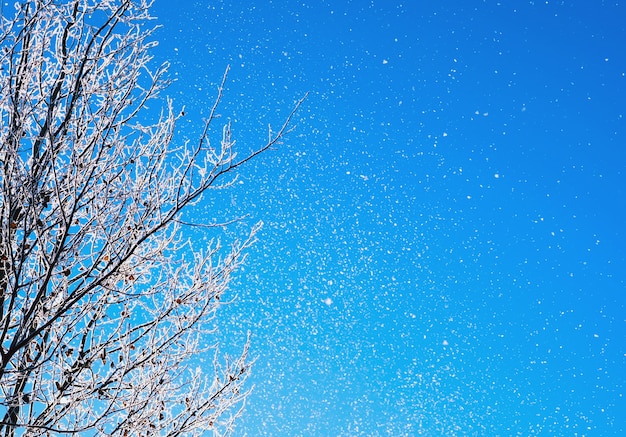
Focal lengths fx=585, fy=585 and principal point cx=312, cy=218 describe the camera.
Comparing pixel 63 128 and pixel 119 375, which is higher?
pixel 63 128

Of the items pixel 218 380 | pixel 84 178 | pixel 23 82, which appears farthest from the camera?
pixel 218 380

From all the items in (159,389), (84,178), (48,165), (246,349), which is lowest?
(159,389)

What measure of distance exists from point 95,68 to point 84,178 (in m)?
1.01

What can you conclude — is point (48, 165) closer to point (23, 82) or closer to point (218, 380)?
point (23, 82)

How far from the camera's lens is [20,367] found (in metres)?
3.91

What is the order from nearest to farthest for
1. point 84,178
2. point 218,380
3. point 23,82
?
point 84,178
point 23,82
point 218,380

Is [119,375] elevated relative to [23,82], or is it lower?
lower

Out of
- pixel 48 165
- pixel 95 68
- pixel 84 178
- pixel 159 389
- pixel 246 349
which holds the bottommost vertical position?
pixel 159 389

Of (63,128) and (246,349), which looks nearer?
(63,128)

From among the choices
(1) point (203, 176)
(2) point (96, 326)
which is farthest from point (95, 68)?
(2) point (96, 326)

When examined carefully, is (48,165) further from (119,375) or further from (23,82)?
(119,375)

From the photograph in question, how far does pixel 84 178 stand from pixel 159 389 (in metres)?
1.73

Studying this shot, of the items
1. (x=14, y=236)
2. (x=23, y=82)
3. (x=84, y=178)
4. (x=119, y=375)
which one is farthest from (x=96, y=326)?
(x=23, y=82)

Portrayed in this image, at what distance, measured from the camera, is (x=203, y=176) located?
404 centimetres
